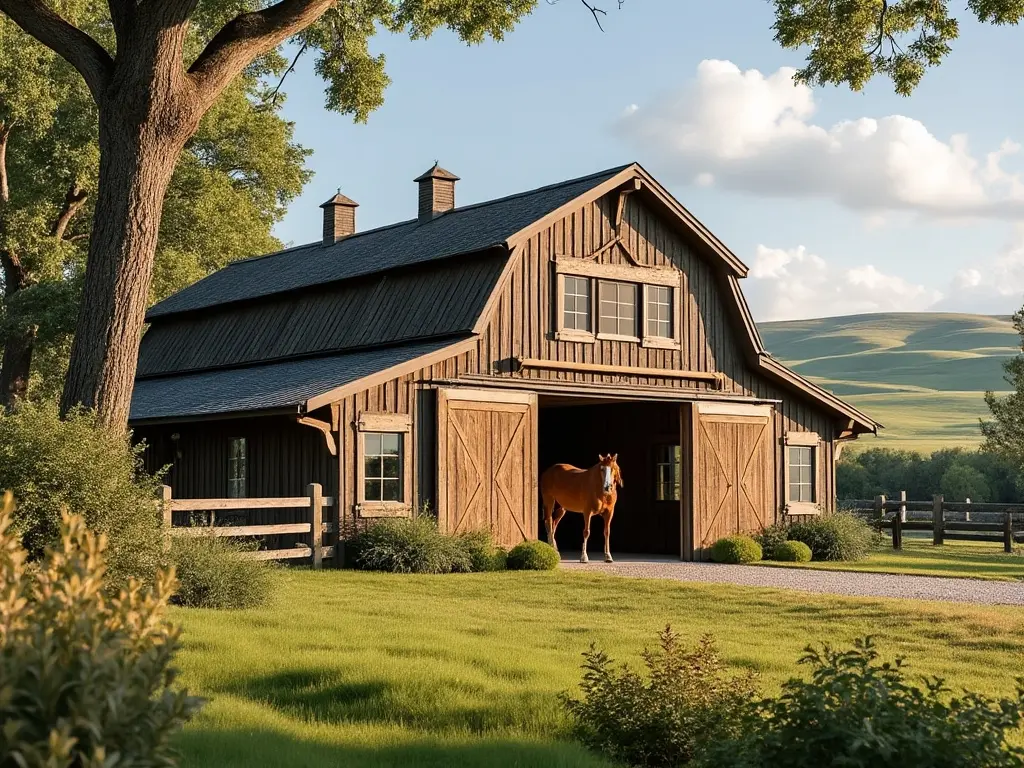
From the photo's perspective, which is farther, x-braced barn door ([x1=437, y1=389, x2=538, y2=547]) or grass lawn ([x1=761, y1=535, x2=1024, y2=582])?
grass lawn ([x1=761, y1=535, x2=1024, y2=582])

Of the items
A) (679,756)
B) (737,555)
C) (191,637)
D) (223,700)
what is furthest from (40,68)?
(679,756)

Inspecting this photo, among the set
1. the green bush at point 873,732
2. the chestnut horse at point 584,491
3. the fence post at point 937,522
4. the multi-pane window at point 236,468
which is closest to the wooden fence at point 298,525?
the multi-pane window at point 236,468

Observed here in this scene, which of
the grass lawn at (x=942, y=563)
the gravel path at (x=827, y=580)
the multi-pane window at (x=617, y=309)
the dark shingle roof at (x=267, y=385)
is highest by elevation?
the multi-pane window at (x=617, y=309)

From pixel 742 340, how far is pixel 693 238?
2.50 metres

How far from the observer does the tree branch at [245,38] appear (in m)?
14.4

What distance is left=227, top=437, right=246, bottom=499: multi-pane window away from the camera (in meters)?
23.2

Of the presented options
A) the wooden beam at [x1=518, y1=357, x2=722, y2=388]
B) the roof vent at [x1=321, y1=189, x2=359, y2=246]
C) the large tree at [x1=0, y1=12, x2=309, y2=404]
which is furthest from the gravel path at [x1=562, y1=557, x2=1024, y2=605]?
the large tree at [x1=0, y1=12, x2=309, y2=404]

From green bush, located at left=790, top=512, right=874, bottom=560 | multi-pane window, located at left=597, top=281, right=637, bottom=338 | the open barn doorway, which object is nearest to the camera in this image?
multi-pane window, located at left=597, top=281, right=637, bottom=338

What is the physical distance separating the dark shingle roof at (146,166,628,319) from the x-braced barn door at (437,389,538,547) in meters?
2.84

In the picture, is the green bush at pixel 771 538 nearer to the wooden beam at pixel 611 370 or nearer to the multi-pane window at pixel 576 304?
the wooden beam at pixel 611 370

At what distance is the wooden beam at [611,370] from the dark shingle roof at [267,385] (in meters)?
1.66

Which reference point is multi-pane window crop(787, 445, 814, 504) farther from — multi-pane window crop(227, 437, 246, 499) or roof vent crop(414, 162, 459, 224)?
multi-pane window crop(227, 437, 246, 499)

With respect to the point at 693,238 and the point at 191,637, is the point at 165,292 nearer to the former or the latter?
the point at 693,238

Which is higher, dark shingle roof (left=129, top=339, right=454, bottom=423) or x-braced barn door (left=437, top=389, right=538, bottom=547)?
dark shingle roof (left=129, top=339, right=454, bottom=423)
